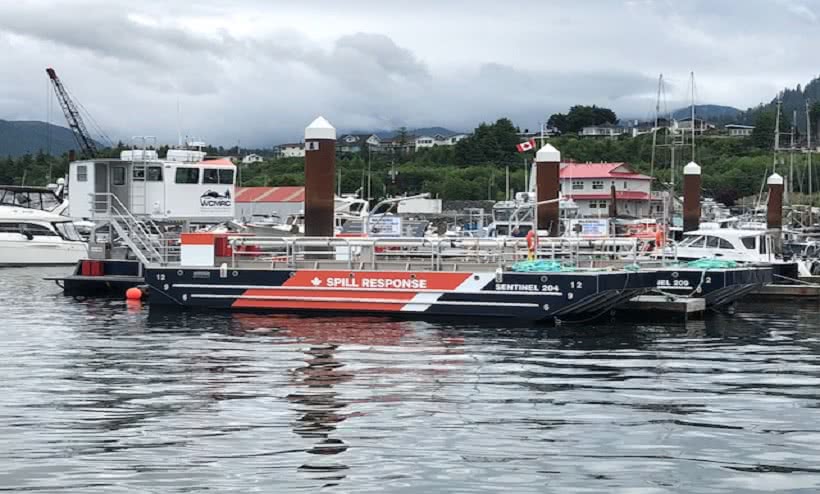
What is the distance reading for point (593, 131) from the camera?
163 meters

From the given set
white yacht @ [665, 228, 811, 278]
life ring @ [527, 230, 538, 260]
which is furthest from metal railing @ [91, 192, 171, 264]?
white yacht @ [665, 228, 811, 278]

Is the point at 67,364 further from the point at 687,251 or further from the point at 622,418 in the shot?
the point at 687,251

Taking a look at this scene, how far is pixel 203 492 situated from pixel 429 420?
386 cm

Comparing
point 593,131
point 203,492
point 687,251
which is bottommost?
point 203,492

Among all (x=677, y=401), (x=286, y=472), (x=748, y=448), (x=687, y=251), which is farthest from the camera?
(x=687, y=251)

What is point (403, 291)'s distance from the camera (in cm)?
2430

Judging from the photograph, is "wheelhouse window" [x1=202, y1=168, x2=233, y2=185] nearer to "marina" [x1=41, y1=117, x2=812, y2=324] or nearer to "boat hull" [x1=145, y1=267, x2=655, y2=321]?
"marina" [x1=41, y1=117, x2=812, y2=324]

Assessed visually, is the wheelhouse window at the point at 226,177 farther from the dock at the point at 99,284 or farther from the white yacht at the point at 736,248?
the white yacht at the point at 736,248

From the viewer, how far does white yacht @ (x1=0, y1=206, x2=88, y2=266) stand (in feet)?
162

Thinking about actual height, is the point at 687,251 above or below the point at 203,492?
above

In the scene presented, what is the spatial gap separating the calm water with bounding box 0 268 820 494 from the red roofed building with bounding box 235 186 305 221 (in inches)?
2346

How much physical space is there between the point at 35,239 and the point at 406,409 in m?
39.8

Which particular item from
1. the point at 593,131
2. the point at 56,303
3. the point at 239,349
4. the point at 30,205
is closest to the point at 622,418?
the point at 239,349

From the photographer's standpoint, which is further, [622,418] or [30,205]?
[30,205]
